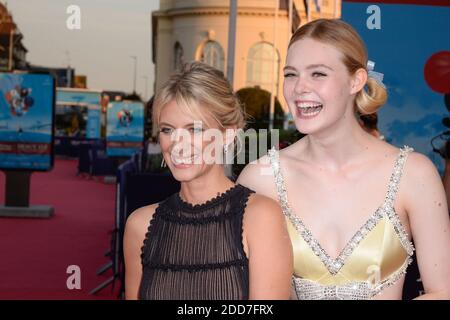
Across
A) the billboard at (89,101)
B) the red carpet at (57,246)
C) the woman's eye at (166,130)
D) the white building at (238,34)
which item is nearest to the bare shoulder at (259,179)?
the woman's eye at (166,130)

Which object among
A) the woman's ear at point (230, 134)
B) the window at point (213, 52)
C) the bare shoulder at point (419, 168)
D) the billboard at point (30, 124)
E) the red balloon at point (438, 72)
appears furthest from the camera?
the window at point (213, 52)

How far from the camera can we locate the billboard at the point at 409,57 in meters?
4.58

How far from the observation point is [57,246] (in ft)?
35.8

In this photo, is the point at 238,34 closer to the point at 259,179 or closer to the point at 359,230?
the point at 259,179

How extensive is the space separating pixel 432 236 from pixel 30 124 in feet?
40.8

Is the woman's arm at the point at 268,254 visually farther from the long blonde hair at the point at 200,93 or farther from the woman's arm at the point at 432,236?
the woman's arm at the point at 432,236

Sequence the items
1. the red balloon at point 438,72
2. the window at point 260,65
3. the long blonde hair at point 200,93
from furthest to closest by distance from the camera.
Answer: the window at point 260,65 < the red balloon at point 438,72 < the long blonde hair at point 200,93

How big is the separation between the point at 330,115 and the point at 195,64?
41 cm

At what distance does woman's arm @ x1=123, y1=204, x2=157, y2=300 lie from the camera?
207cm

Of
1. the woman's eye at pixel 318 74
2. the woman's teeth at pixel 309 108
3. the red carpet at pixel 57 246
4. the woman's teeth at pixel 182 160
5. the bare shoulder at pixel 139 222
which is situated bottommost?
the red carpet at pixel 57 246

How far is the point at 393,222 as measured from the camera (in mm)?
2244

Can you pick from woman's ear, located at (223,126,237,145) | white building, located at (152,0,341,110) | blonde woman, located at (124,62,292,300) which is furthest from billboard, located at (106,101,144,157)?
white building, located at (152,0,341,110)

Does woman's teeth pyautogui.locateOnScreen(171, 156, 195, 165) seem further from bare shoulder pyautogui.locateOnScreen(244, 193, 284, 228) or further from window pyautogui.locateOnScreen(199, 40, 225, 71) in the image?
window pyautogui.locateOnScreen(199, 40, 225, 71)
